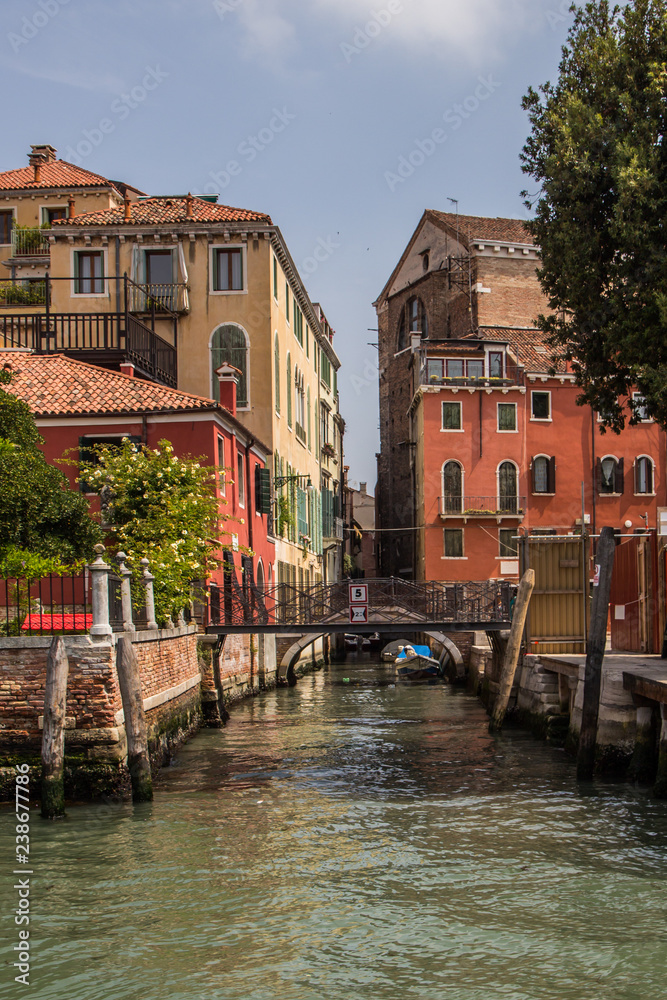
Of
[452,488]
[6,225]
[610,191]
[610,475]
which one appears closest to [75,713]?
[610,191]

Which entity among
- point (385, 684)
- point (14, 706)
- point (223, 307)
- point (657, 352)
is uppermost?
point (223, 307)

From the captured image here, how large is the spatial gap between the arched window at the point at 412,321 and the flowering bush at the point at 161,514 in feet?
96.1

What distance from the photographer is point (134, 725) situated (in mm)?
11125

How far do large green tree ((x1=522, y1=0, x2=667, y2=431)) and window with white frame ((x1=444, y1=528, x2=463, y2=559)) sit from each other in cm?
2423

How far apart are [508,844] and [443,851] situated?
0.63m

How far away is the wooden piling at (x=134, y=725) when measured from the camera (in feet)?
36.6

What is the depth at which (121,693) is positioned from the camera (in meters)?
11.4

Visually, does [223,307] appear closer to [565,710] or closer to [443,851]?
[565,710]

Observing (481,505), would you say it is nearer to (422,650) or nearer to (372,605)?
(422,650)

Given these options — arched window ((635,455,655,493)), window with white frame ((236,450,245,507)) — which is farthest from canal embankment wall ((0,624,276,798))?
arched window ((635,455,655,493))

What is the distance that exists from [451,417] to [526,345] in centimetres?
428

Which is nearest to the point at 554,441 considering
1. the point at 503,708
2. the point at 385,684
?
the point at 385,684

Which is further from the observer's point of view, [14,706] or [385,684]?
[385,684]

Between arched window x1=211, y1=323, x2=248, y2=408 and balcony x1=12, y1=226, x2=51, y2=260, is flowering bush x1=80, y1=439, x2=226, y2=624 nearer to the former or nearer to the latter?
arched window x1=211, y1=323, x2=248, y2=408
